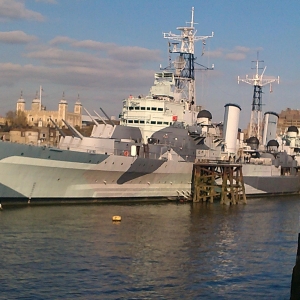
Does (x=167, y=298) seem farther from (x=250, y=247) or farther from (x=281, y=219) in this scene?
(x=281, y=219)

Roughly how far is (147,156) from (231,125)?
12.1m

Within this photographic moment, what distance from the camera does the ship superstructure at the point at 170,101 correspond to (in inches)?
1361

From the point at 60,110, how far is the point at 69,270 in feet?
290

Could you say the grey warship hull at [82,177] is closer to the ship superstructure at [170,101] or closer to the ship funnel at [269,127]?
the ship superstructure at [170,101]

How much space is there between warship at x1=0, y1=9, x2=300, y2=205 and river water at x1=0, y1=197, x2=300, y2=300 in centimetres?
145

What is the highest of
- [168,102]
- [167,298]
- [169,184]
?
[168,102]

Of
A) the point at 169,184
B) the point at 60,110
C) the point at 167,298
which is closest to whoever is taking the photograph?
the point at 167,298

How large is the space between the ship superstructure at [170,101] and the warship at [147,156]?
0.20 feet

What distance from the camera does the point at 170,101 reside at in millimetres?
35844

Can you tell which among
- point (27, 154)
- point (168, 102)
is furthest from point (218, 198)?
point (27, 154)

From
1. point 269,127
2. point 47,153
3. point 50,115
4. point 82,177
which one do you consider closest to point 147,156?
point 82,177

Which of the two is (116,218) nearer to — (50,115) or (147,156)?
(147,156)

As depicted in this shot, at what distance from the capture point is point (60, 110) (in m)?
103

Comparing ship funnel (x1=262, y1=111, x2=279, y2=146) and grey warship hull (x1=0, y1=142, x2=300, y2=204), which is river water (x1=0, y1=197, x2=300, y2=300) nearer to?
grey warship hull (x1=0, y1=142, x2=300, y2=204)
